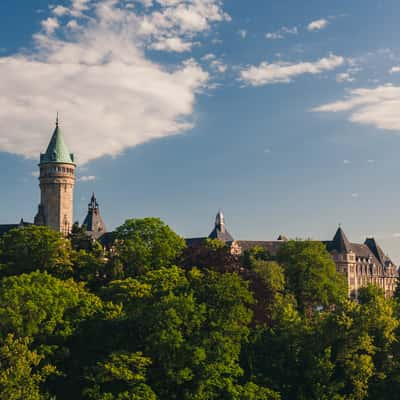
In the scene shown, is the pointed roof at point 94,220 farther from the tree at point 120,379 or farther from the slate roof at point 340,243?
the tree at point 120,379

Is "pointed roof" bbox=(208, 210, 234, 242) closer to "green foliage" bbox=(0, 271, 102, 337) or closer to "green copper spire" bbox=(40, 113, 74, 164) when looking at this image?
"green copper spire" bbox=(40, 113, 74, 164)

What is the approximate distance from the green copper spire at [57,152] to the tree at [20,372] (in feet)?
245

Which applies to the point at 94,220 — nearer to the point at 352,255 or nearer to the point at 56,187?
the point at 56,187

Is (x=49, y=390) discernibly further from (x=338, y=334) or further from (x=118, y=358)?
(x=338, y=334)

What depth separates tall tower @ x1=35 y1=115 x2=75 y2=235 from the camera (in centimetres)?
12712

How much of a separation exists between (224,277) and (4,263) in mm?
28489

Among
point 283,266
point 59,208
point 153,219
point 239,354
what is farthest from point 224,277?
point 59,208

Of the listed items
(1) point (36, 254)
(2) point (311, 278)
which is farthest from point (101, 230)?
(1) point (36, 254)

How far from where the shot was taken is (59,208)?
127062 millimetres

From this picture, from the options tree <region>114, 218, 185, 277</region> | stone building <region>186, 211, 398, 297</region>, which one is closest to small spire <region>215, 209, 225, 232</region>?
stone building <region>186, 211, 398, 297</region>

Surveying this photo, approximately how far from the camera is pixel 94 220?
146m

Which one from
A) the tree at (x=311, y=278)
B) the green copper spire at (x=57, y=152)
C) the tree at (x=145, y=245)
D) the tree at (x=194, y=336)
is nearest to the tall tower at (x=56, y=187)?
the green copper spire at (x=57, y=152)

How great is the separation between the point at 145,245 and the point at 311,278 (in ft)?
82.3

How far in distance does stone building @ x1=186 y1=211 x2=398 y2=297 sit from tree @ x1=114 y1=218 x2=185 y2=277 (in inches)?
2369
